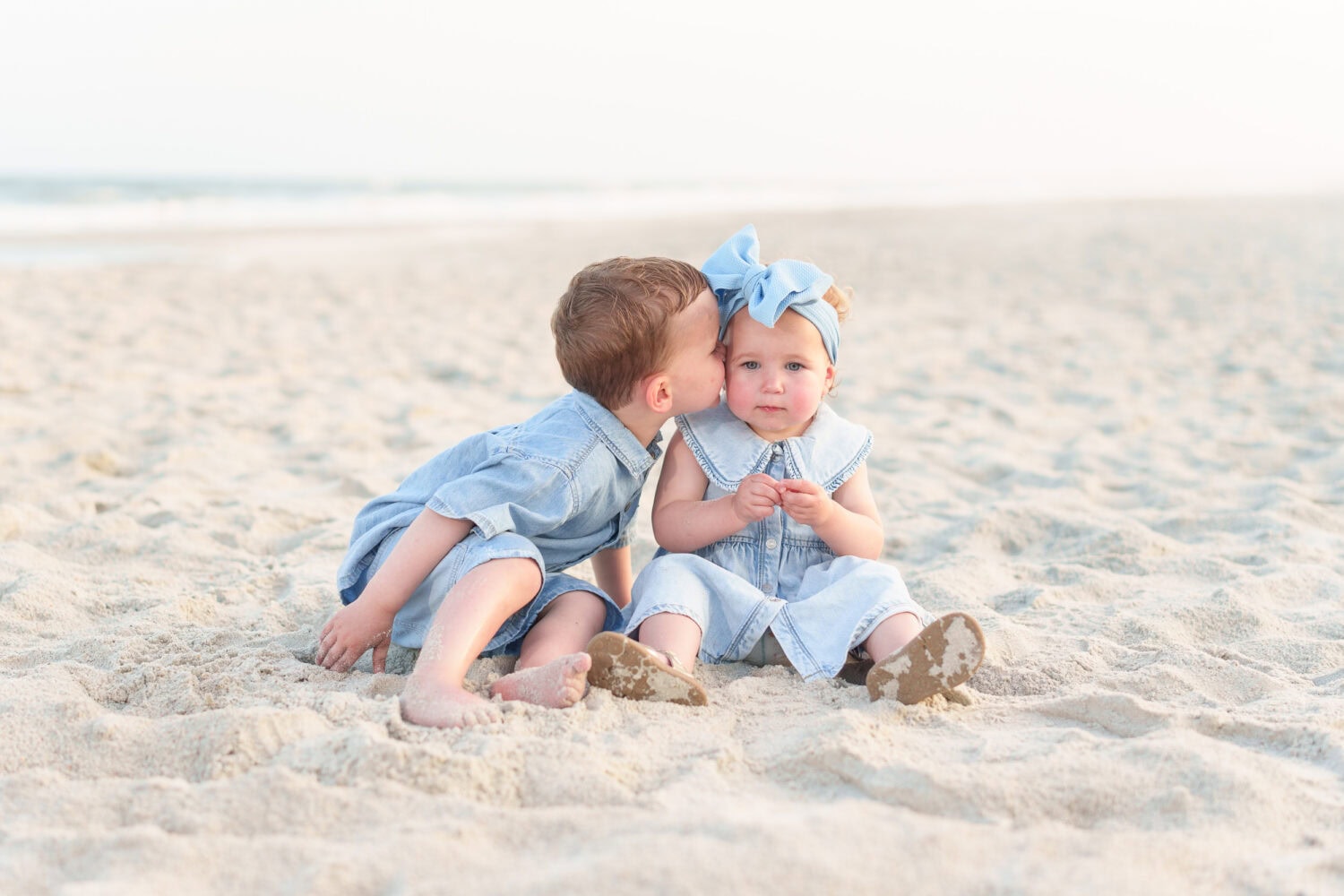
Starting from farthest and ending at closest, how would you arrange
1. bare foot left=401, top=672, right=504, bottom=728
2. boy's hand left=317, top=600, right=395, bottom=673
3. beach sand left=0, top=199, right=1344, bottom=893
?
boy's hand left=317, top=600, right=395, bottom=673
bare foot left=401, top=672, right=504, bottom=728
beach sand left=0, top=199, right=1344, bottom=893

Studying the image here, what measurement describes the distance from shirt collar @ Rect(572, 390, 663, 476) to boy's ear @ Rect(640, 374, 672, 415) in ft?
0.28

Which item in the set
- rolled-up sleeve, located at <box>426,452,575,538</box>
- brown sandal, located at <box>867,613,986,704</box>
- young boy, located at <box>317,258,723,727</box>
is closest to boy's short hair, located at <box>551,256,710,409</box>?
young boy, located at <box>317,258,723,727</box>

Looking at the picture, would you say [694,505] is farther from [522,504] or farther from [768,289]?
[768,289]

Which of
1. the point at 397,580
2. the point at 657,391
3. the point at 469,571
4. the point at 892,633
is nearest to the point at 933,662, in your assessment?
the point at 892,633

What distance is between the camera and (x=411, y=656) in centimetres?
247

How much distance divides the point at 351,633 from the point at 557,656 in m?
0.42

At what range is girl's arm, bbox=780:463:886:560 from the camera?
2.35m

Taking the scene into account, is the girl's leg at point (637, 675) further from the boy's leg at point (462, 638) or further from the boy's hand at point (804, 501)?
the boy's hand at point (804, 501)

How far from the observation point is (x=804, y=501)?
2.35 metres

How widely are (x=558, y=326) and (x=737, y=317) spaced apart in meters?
0.39

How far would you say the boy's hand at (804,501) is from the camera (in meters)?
2.35

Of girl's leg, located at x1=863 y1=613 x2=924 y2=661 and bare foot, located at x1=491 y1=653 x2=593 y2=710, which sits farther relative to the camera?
girl's leg, located at x1=863 y1=613 x2=924 y2=661

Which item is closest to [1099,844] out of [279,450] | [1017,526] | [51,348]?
[1017,526]

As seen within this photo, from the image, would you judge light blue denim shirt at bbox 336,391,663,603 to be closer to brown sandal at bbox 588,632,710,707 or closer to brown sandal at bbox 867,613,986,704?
brown sandal at bbox 588,632,710,707
